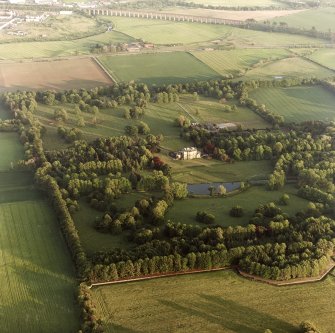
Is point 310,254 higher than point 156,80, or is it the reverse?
point 156,80

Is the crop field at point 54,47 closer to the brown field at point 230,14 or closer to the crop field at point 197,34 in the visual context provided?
the crop field at point 197,34

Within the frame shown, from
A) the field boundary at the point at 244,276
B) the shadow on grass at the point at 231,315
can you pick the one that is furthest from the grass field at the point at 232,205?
the shadow on grass at the point at 231,315

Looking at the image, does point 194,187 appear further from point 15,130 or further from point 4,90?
point 4,90

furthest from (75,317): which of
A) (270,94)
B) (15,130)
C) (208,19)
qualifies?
(208,19)

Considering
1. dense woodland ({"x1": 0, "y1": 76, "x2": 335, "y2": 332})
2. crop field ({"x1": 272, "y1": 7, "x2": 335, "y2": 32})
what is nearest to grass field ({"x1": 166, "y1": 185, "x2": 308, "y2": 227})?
dense woodland ({"x1": 0, "y1": 76, "x2": 335, "y2": 332})

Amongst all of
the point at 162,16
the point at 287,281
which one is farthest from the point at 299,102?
the point at 162,16

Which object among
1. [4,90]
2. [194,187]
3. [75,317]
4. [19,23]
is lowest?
[75,317]
